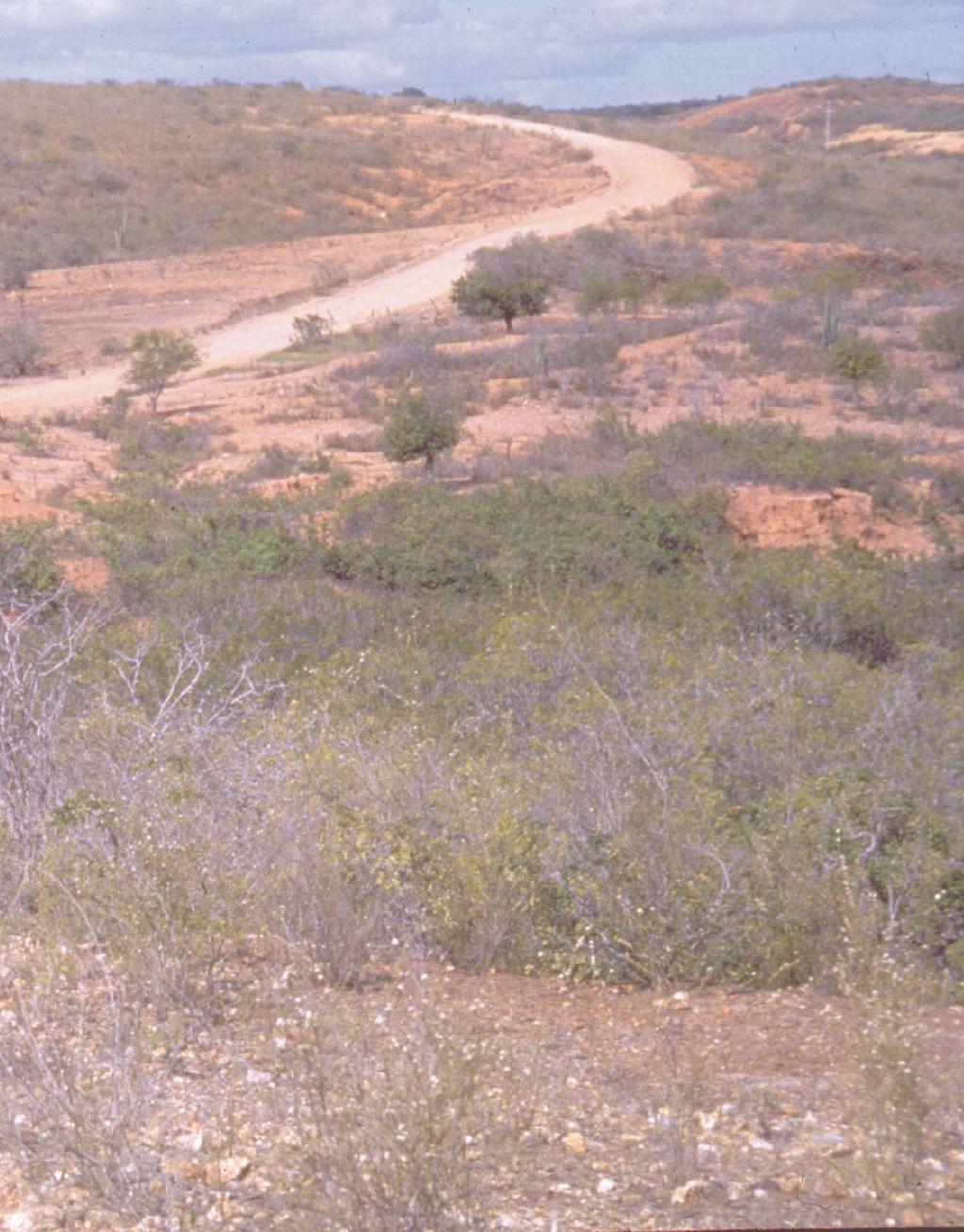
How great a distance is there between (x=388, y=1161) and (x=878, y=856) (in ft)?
9.26

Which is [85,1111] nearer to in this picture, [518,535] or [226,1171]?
[226,1171]

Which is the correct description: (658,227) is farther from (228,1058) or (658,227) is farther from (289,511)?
(228,1058)

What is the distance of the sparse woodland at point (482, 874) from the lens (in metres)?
3.02

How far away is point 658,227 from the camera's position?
35.6 meters

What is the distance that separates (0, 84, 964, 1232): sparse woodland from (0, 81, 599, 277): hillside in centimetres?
2608

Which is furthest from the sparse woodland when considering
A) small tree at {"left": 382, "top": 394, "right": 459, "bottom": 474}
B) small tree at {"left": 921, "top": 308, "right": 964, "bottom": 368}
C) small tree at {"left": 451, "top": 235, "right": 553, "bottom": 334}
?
small tree at {"left": 451, "top": 235, "right": 553, "bottom": 334}

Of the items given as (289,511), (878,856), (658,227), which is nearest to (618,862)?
(878,856)

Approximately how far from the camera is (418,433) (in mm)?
15055

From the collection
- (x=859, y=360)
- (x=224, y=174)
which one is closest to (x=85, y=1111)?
(x=859, y=360)

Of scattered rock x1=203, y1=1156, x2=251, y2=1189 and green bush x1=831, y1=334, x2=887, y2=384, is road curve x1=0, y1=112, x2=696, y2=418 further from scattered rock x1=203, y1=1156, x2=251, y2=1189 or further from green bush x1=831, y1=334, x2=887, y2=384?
scattered rock x1=203, y1=1156, x2=251, y2=1189

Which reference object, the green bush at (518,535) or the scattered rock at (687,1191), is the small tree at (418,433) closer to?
the green bush at (518,535)

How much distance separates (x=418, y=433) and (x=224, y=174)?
108 ft

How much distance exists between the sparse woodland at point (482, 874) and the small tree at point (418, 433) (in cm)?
276

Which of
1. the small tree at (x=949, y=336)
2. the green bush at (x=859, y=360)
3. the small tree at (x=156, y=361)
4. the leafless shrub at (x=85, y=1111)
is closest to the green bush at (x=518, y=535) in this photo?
the green bush at (x=859, y=360)
